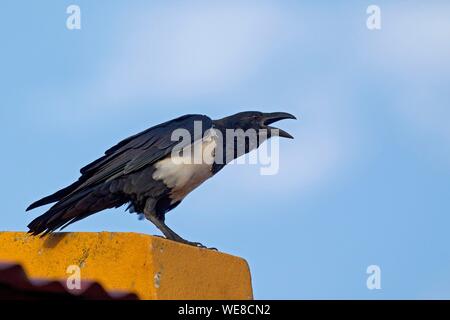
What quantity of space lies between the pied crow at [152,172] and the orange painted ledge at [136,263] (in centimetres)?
56

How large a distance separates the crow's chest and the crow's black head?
53 centimetres

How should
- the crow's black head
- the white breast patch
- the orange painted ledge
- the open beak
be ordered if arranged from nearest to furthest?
the orange painted ledge → the white breast patch → the crow's black head → the open beak

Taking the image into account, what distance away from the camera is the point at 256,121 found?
306 inches

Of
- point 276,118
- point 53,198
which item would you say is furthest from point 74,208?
point 276,118

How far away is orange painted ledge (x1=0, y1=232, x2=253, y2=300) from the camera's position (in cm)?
546

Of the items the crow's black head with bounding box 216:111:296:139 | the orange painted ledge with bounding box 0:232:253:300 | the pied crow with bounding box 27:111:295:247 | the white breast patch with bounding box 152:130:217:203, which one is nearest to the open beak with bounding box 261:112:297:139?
the crow's black head with bounding box 216:111:296:139

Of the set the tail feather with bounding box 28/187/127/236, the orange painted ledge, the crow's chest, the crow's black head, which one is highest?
the crow's black head

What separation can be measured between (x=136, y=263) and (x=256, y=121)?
2576 mm

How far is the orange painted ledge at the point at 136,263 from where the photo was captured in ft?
17.9

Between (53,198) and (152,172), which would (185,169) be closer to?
(152,172)

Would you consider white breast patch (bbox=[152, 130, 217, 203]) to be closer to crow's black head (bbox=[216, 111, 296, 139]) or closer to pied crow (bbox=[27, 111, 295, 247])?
pied crow (bbox=[27, 111, 295, 247])

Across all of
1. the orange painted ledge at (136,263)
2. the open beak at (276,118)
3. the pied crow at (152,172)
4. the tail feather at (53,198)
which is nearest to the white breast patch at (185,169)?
the pied crow at (152,172)

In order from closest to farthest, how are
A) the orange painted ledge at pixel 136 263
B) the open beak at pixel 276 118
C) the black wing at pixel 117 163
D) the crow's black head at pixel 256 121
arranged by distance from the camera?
the orange painted ledge at pixel 136 263, the black wing at pixel 117 163, the crow's black head at pixel 256 121, the open beak at pixel 276 118

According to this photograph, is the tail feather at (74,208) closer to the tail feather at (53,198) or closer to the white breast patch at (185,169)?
the tail feather at (53,198)
